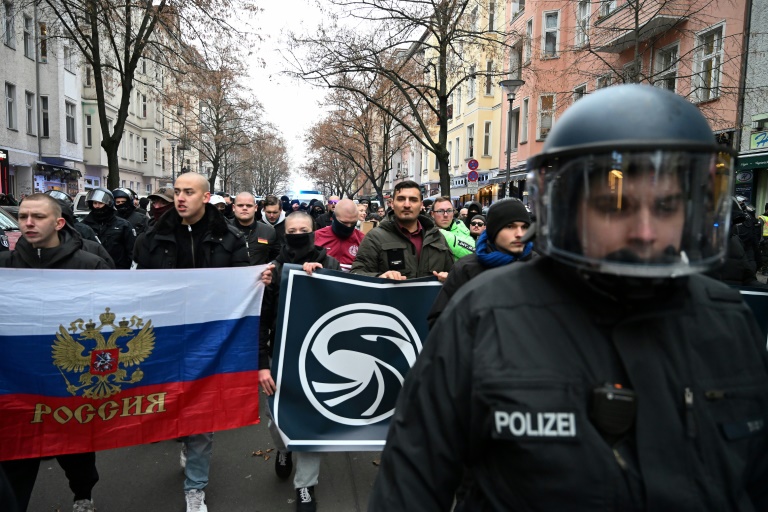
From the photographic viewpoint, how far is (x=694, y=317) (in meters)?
1.28

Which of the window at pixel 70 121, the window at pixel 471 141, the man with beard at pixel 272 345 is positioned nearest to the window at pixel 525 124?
the window at pixel 471 141

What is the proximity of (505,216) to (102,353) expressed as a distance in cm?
260

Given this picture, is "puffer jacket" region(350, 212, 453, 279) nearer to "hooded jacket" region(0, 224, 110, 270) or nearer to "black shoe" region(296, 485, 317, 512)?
"black shoe" region(296, 485, 317, 512)

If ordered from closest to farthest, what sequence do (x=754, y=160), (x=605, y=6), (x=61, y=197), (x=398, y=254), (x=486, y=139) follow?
(x=398, y=254)
(x=61, y=197)
(x=754, y=160)
(x=605, y=6)
(x=486, y=139)

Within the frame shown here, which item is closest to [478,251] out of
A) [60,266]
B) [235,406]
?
[235,406]

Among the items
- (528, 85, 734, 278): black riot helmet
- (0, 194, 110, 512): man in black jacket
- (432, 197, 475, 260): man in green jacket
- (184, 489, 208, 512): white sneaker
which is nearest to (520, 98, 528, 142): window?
(432, 197, 475, 260): man in green jacket

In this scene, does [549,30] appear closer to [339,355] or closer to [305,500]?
[339,355]

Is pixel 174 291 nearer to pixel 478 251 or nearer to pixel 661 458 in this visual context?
pixel 478 251

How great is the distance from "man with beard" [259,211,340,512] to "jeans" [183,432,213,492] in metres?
0.44

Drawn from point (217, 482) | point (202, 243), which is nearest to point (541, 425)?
point (202, 243)

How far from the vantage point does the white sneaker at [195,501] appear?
11.4 feet

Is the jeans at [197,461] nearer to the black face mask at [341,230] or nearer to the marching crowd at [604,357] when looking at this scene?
the marching crowd at [604,357]

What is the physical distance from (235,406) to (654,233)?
316cm

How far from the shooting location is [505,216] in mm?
3518
